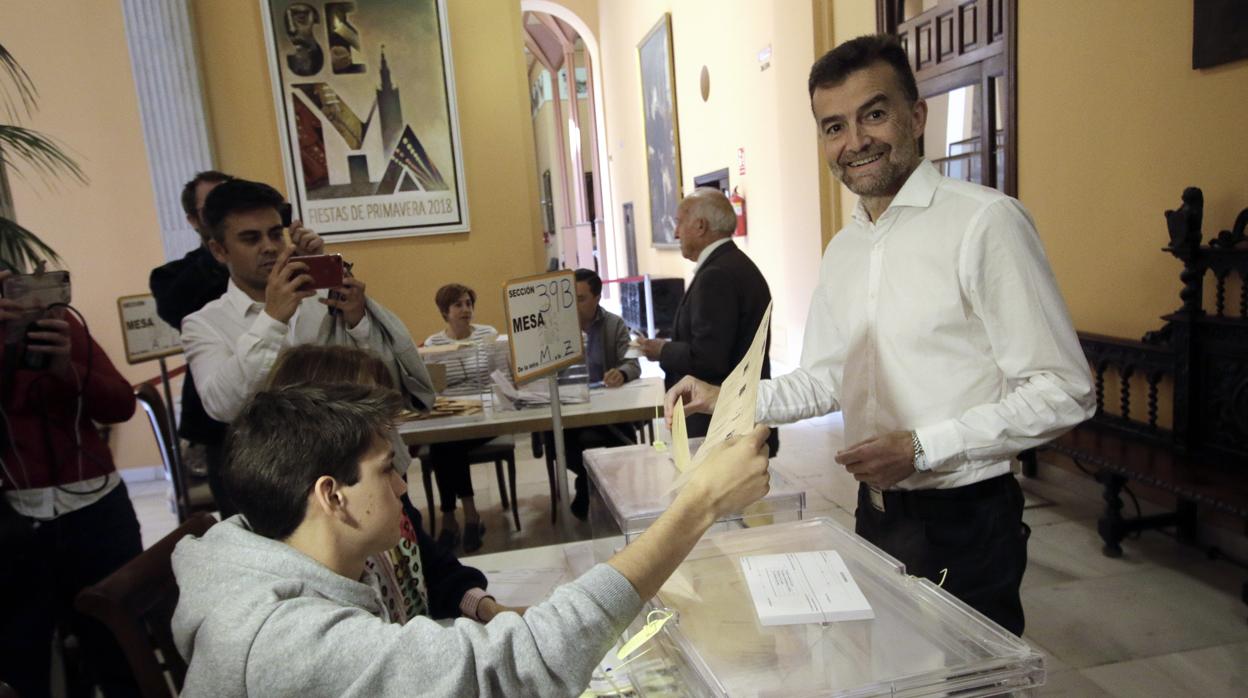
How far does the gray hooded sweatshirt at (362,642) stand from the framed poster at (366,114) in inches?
189

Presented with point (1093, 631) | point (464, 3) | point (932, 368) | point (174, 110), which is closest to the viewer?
point (932, 368)

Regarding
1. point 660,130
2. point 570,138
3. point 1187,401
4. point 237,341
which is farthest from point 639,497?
point 570,138

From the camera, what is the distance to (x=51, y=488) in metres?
2.12

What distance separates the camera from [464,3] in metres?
5.30

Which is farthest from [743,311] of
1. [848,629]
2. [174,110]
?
[174,110]

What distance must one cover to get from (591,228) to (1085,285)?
15503 mm

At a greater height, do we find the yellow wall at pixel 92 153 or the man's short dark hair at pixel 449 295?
the yellow wall at pixel 92 153

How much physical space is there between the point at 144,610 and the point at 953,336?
1525 millimetres

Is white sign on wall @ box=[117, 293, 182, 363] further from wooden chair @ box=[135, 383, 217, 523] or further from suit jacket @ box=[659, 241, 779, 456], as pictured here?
suit jacket @ box=[659, 241, 779, 456]

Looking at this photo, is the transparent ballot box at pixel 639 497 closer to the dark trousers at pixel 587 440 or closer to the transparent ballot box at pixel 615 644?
the transparent ballot box at pixel 615 644

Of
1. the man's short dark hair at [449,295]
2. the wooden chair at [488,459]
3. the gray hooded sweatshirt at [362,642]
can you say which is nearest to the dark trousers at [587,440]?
the wooden chair at [488,459]

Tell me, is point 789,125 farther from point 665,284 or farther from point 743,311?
point 743,311

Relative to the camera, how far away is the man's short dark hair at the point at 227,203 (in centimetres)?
210

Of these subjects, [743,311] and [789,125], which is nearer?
[743,311]
